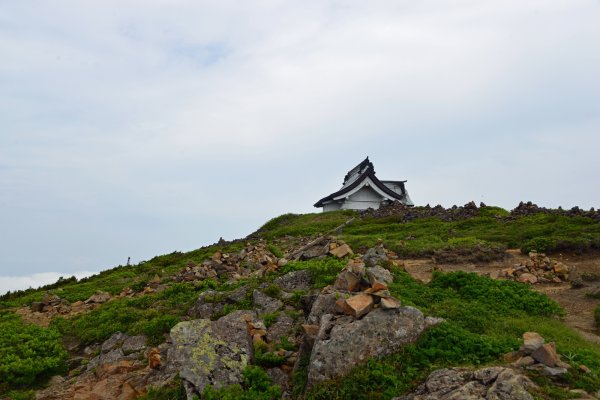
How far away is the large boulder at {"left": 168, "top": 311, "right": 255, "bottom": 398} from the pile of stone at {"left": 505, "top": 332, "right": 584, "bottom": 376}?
4739 millimetres

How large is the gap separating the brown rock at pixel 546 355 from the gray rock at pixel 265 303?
6.09 metres

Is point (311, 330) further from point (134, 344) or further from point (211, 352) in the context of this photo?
point (134, 344)

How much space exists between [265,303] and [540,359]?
6.58 metres

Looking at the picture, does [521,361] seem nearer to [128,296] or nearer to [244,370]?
[244,370]

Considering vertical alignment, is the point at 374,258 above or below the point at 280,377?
above

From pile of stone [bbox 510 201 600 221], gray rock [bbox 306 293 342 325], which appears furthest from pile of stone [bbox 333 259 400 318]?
pile of stone [bbox 510 201 600 221]

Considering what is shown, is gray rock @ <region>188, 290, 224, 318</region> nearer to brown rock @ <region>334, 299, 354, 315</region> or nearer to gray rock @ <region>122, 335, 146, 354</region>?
gray rock @ <region>122, 335, 146, 354</region>

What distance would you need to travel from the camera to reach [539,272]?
14.8 meters

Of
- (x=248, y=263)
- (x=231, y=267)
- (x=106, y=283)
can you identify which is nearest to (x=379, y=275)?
(x=248, y=263)

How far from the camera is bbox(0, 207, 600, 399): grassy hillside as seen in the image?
761 cm

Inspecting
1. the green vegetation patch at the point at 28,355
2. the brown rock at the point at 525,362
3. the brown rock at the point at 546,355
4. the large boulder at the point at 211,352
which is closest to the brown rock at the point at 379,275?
the large boulder at the point at 211,352

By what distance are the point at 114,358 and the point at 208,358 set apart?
411 centimetres

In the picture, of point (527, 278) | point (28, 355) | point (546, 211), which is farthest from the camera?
point (546, 211)

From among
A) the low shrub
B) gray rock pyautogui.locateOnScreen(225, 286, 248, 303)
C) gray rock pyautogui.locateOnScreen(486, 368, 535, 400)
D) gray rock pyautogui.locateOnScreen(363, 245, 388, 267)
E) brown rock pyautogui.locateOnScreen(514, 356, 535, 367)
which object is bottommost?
gray rock pyautogui.locateOnScreen(486, 368, 535, 400)
